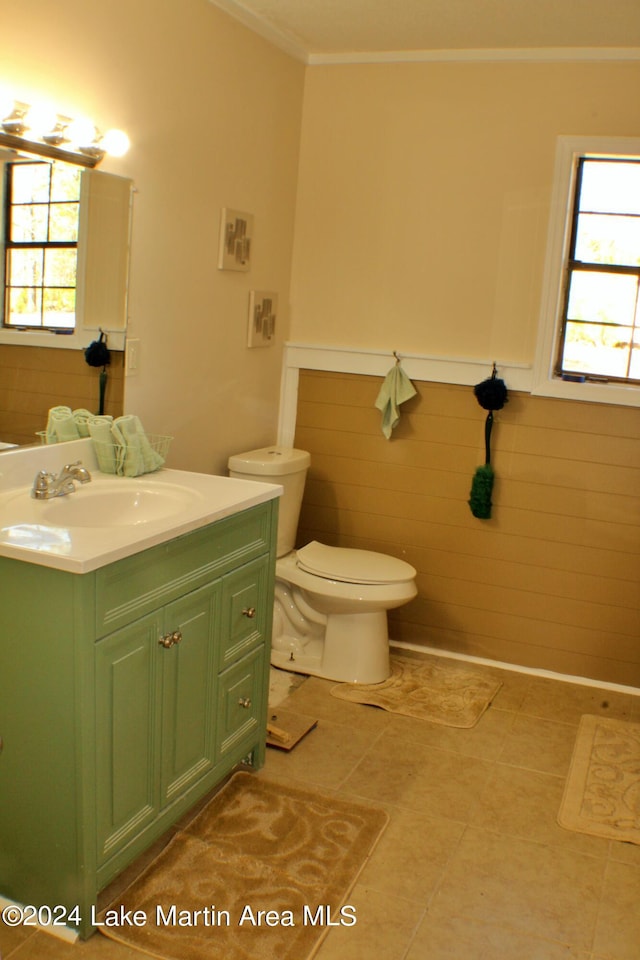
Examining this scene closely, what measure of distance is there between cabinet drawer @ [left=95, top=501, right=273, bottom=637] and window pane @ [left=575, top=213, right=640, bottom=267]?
70.3 inches

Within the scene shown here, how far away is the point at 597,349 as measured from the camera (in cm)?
360

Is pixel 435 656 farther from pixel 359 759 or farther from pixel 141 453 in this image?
pixel 141 453

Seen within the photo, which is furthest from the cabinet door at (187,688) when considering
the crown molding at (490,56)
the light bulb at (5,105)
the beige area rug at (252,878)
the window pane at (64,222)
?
the crown molding at (490,56)

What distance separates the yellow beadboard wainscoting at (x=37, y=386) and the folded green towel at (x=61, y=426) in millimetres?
20

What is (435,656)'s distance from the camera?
3.87m

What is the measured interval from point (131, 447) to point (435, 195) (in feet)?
5.87

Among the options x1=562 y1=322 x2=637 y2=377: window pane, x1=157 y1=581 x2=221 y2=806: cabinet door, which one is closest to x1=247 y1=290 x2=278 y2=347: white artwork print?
x1=562 y1=322 x2=637 y2=377: window pane

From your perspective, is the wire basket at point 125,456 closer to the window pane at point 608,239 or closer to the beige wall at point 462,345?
the beige wall at point 462,345

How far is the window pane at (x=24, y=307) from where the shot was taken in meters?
2.35

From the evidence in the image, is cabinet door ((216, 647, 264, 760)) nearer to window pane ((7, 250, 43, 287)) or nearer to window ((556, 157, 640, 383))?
window pane ((7, 250, 43, 287))

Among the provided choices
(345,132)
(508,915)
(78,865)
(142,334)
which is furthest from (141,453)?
(345,132)

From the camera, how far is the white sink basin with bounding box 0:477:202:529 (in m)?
2.29

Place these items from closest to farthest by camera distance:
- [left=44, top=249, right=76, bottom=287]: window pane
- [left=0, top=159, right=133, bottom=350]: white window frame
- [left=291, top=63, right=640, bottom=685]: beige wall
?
1. [left=44, top=249, right=76, bottom=287]: window pane
2. [left=0, top=159, right=133, bottom=350]: white window frame
3. [left=291, top=63, right=640, bottom=685]: beige wall

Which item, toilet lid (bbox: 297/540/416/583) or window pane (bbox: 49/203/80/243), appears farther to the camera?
toilet lid (bbox: 297/540/416/583)
